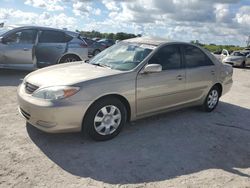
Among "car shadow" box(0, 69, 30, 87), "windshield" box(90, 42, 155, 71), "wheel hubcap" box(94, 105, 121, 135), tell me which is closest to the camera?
"wheel hubcap" box(94, 105, 121, 135)

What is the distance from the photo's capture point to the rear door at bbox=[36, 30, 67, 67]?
9680mm

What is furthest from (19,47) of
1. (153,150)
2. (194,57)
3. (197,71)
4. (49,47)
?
(153,150)

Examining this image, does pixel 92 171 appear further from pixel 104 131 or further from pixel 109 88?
pixel 109 88

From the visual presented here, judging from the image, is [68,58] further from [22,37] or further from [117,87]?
[117,87]

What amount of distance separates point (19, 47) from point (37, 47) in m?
0.58

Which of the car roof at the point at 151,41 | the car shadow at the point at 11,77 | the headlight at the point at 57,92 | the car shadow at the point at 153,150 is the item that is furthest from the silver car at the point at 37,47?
the headlight at the point at 57,92

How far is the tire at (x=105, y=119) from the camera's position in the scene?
14.2 ft

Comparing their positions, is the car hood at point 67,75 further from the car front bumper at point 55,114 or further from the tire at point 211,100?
the tire at point 211,100

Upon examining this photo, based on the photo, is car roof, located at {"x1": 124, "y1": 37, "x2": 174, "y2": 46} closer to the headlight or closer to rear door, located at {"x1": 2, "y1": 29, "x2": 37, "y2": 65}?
the headlight

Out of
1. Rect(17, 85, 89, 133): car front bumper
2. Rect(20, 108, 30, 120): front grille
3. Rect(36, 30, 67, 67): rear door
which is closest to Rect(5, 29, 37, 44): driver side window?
Rect(36, 30, 67, 67): rear door

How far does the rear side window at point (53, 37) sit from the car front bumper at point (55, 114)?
585 centimetres

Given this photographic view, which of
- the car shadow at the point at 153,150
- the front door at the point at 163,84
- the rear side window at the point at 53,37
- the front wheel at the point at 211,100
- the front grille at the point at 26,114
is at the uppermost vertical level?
the rear side window at the point at 53,37

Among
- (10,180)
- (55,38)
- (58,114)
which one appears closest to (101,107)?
(58,114)

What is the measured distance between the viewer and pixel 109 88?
14.5 ft
